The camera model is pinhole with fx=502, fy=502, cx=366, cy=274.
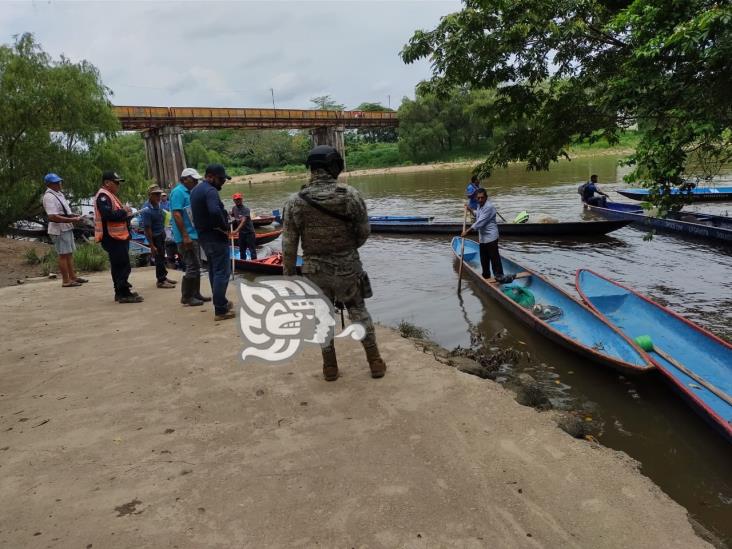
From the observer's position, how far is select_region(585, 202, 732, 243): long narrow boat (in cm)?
1243

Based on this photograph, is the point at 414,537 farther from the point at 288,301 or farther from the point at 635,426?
the point at 635,426

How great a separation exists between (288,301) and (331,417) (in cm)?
145

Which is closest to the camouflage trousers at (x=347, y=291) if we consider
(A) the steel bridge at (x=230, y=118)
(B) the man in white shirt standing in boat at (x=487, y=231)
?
(B) the man in white shirt standing in boat at (x=487, y=231)

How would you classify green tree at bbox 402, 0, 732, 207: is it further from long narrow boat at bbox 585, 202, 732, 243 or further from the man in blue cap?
long narrow boat at bbox 585, 202, 732, 243

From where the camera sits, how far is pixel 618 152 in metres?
49.5

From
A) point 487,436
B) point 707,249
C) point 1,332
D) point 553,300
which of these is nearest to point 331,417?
point 487,436

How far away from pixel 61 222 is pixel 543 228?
12.1 m

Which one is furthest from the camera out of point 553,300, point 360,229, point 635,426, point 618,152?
point 618,152

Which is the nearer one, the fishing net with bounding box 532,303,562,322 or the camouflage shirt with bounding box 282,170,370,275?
the camouflage shirt with bounding box 282,170,370,275

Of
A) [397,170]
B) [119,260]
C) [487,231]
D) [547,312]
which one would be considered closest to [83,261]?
[119,260]

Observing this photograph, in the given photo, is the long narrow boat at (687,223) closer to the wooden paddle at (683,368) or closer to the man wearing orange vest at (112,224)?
the wooden paddle at (683,368)

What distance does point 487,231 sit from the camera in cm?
845

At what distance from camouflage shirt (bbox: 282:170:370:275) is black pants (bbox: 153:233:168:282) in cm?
525

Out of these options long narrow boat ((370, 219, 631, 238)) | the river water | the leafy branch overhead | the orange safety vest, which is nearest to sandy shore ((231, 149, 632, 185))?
the river water
